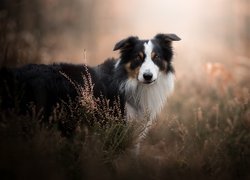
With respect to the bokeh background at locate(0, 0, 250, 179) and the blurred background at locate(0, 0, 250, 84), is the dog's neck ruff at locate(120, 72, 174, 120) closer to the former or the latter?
the bokeh background at locate(0, 0, 250, 179)

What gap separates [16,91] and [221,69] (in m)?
5.89

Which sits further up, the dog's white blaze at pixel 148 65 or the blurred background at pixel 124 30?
the blurred background at pixel 124 30

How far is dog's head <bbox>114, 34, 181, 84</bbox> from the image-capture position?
6.02m

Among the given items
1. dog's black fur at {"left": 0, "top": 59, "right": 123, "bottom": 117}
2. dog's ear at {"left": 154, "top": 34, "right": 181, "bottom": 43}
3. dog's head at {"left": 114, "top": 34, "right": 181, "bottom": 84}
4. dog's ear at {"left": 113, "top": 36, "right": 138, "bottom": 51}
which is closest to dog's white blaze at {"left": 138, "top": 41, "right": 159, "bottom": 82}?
dog's head at {"left": 114, "top": 34, "right": 181, "bottom": 84}

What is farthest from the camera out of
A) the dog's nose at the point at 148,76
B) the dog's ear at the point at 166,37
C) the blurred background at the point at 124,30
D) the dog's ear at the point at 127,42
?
the blurred background at the point at 124,30

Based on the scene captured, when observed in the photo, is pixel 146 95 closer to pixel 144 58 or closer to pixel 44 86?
pixel 144 58

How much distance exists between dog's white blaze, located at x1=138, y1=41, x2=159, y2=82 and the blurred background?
280cm

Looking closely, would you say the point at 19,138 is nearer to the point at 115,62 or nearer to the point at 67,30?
the point at 115,62

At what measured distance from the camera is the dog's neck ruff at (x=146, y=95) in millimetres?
6262

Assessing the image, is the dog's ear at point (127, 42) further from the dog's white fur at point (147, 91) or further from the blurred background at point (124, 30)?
the blurred background at point (124, 30)

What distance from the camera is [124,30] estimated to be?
17.7 metres

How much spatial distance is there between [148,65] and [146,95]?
1.95 feet

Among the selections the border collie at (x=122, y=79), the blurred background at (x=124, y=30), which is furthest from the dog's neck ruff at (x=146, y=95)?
the blurred background at (x=124, y=30)

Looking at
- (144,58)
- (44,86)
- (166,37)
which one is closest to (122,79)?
(144,58)
